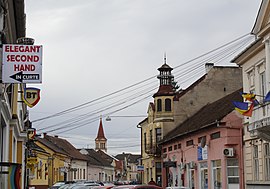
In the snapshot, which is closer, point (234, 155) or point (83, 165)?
point (234, 155)

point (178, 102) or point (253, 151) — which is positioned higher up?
point (178, 102)

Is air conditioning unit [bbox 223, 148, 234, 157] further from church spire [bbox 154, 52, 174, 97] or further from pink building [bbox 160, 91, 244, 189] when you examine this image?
church spire [bbox 154, 52, 174, 97]

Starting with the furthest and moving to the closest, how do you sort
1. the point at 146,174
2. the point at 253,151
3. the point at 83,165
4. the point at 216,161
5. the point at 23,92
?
the point at 83,165 < the point at 146,174 < the point at 216,161 < the point at 253,151 < the point at 23,92

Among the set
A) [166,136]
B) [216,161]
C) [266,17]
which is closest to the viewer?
[266,17]

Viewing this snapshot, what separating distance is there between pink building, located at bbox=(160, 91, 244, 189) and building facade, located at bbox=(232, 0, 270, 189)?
178 centimetres

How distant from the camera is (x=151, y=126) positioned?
5044cm

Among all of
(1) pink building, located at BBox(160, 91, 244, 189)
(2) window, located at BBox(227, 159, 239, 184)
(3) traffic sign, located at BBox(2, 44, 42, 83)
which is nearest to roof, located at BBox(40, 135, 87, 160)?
(1) pink building, located at BBox(160, 91, 244, 189)

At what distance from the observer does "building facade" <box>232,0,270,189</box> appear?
22.4 m

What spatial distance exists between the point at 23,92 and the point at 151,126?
102 ft

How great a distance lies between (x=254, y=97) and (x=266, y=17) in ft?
11.1

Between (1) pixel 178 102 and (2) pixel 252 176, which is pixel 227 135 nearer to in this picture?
(2) pixel 252 176

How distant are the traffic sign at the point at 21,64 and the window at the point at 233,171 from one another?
19665 millimetres

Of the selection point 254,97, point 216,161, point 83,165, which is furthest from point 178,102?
point 83,165

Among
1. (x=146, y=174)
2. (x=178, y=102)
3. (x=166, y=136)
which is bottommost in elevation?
(x=146, y=174)
